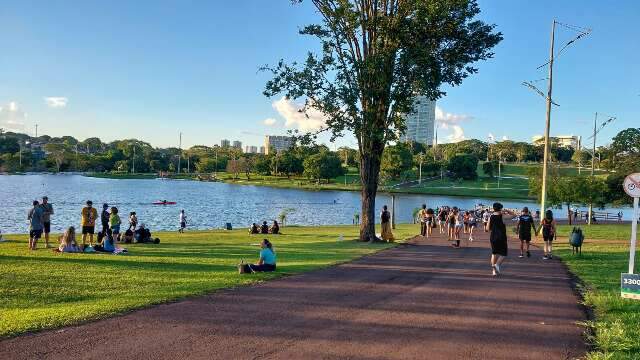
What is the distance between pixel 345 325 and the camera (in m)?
8.52

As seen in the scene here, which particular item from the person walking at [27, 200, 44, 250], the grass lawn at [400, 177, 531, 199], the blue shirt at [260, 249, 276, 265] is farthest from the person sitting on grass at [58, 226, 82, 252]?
the grass lawn at [400, 177, 531, 199]

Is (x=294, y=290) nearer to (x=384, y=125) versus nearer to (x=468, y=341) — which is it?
(x=468, y=341)

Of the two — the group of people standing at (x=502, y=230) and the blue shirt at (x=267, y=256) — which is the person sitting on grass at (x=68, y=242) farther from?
the group of people standing at (x=502, y=230)

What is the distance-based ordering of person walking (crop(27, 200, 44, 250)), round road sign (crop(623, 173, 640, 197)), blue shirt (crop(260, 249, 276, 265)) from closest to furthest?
round road sign (crop(623, 173, 640, 197)), blue shirt (crop(260, 249, 276, 265)), person walking (crop(27, 200, 44, 250))

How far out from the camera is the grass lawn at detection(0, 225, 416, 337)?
891 cm

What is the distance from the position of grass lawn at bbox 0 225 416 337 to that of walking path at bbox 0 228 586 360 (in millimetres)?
578

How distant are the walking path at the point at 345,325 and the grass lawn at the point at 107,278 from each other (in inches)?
22.8

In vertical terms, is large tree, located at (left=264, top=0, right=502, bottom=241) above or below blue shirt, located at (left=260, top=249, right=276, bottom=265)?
above

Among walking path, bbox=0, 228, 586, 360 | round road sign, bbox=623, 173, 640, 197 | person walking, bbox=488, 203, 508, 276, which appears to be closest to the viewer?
walking path, bbox=0, 228, 586, 360

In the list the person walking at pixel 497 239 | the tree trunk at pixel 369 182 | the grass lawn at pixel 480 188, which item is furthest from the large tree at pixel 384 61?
the grass lawn at pixel 480 188

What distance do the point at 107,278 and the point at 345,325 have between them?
6.36 meters

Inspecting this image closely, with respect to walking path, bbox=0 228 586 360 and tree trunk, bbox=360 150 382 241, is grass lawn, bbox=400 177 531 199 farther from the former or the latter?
walking path, bbox=0 228 586 360

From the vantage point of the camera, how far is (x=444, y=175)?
149375mm

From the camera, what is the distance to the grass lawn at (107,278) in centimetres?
891
